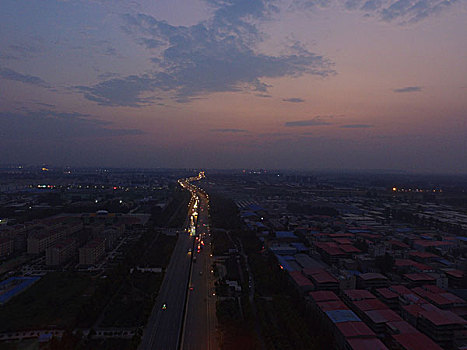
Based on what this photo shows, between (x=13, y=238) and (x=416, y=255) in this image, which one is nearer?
(x=416, y=255)

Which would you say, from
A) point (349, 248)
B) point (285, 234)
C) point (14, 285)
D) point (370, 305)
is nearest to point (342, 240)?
point (349, 248)

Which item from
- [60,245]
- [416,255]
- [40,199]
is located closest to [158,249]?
[60,245]

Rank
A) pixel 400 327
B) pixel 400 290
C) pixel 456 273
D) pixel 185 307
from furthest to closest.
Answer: pixel 456 273
pixel 400 290
pixel 185 307
pixel 400 327

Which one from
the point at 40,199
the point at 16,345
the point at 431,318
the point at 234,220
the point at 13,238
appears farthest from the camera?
the point at 40,199

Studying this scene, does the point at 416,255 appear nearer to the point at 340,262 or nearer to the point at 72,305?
the point at 340,262

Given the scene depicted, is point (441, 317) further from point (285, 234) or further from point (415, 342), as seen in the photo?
point (285, 234)

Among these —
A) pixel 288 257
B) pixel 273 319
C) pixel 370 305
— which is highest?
pixel 370 305
